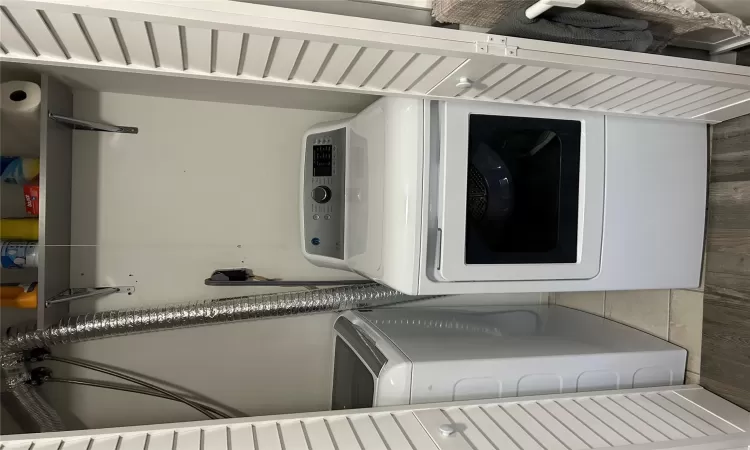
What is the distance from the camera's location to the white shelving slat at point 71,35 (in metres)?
0.77

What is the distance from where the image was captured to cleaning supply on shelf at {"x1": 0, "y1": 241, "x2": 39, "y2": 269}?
1387 mm

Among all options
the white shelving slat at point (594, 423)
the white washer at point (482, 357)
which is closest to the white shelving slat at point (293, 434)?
the white washer at point (482, 357)

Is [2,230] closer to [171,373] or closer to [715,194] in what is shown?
[171,373]

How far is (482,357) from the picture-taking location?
1.28 meters

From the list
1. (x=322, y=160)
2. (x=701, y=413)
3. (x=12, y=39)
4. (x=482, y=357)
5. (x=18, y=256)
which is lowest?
(x=701, y=413)

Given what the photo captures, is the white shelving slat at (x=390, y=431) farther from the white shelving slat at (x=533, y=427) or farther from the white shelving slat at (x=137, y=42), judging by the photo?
the white shelving slat at (x=137, y=42)

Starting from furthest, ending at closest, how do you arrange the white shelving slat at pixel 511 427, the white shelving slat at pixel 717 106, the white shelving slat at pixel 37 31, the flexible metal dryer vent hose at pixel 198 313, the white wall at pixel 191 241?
the white wall at pixel 191 241
the flexible metal dryer vent hose at pixel 198 313
the white shelving slat at pixel 717 106
the white shelving slat at pixel 511 427
the white shelving slat at pixel 37 31

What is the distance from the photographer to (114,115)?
5.14 ft

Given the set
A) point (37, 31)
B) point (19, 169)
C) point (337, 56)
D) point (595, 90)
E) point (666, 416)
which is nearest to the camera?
point (37, 31)

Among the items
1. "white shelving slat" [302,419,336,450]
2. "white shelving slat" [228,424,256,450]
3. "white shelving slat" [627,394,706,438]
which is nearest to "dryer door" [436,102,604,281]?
"white shelving slat" [627,394,706,438]

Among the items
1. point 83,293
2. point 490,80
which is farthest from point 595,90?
point 83,293

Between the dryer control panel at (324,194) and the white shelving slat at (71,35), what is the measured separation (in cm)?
81

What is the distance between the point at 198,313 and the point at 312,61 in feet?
2.96

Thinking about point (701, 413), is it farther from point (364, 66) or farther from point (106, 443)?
point (106, 443)
